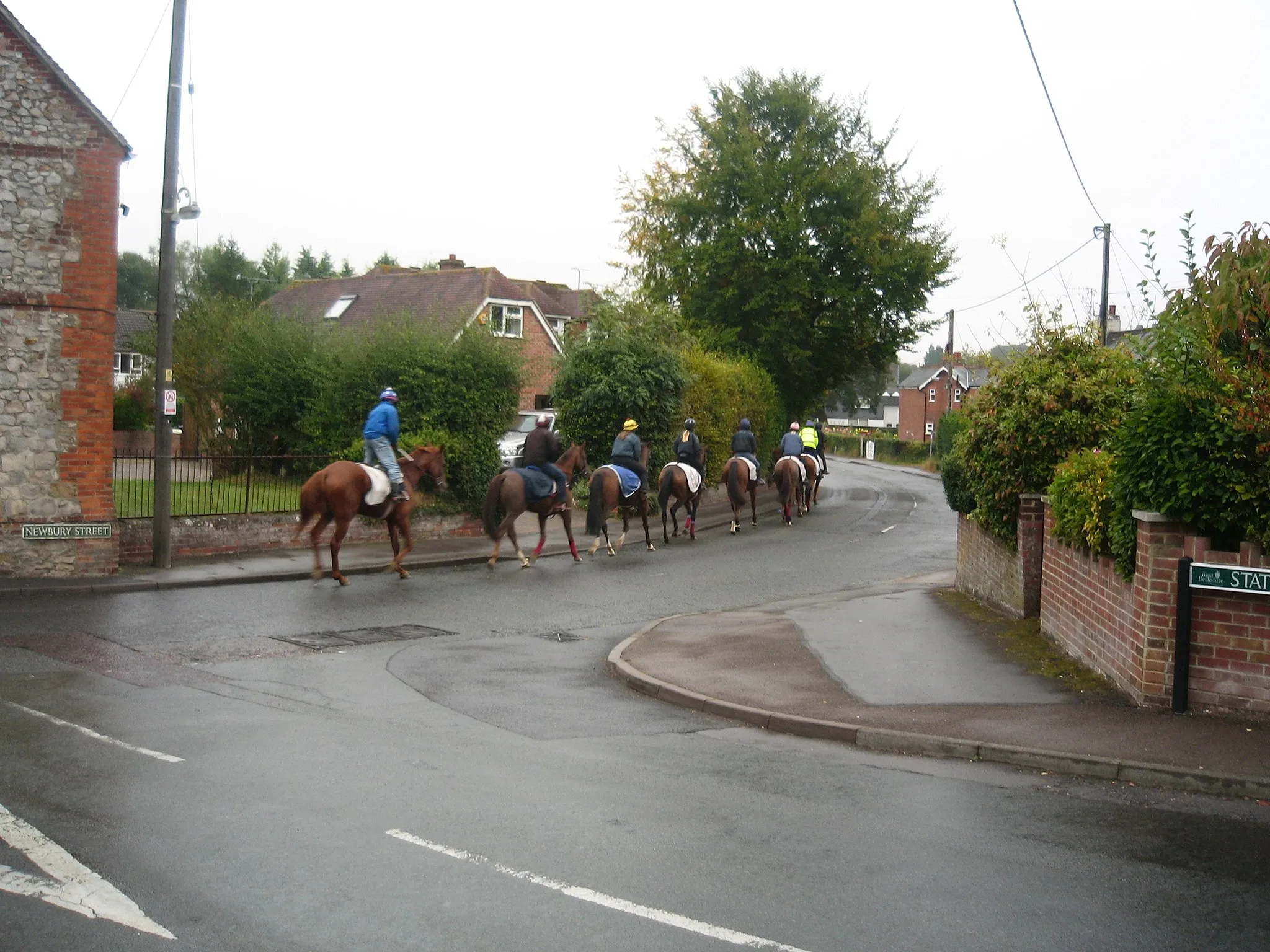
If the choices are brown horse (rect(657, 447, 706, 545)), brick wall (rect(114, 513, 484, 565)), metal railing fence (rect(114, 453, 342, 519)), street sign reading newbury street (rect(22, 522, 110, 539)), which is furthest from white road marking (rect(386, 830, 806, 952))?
brown horse (rect(657, 447, 706, 545))

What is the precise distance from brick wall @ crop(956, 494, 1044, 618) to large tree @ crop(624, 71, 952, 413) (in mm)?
21386

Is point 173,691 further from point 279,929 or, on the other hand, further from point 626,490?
point 626,490

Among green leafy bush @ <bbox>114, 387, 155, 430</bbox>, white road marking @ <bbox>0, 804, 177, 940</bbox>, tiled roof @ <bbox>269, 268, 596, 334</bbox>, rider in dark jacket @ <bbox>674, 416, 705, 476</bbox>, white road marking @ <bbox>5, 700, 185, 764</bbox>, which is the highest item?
tiled roof @ <bbox>269, 268, 596, 334</bbox>

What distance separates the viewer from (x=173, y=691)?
9.88 m

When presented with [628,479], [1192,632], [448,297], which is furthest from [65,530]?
[448,297]

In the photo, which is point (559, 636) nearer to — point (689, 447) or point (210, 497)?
point (210, 497)

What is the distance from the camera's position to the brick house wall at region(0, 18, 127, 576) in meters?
15.8

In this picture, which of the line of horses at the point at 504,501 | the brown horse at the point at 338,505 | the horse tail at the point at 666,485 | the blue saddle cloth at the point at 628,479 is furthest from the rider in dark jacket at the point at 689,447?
the brown horse at the point at 338,505

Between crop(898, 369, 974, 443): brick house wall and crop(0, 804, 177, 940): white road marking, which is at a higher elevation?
crop(898, 369, 974, 443): brick house wall

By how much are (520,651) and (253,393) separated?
16.4 m

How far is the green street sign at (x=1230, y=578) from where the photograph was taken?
865 centimetres

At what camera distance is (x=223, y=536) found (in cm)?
1902

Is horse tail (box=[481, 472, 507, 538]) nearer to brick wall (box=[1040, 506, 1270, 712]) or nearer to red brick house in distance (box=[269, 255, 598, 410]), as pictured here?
brick wall (box=[1040, 506, 1270, 712])

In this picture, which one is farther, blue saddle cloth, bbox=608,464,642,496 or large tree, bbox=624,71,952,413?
large tree, bbox=624,71,952,413
